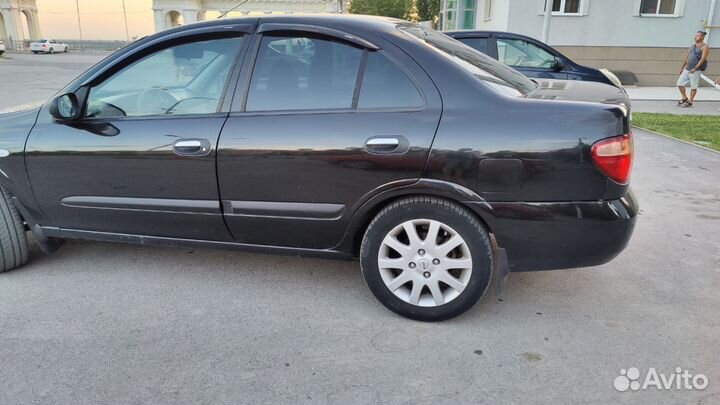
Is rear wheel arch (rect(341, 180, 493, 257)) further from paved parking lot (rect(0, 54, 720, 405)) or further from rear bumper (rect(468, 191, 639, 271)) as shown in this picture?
paved parking lot (rect(0, 54, 720, 405))

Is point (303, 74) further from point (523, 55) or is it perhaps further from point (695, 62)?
point (695, 62)

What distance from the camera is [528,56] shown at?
875cm

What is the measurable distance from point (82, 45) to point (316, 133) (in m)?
75.7

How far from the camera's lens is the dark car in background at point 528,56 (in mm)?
8281

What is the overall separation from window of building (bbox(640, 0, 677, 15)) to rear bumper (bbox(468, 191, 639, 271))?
16.3 meters

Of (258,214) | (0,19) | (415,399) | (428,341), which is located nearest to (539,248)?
(428,341)

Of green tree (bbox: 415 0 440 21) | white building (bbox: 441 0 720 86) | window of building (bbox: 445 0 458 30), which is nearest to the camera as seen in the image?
white building (bbox: 441 0 720 86)

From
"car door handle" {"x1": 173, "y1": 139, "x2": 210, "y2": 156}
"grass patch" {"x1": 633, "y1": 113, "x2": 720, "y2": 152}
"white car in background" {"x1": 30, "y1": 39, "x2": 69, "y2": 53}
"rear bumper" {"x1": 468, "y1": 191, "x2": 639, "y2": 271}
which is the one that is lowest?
"white car in background" {"x1": 30, "y1": 39, "x2": 69, "y2": 53}

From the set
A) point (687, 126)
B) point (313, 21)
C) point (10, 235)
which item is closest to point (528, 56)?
point (687, 126)

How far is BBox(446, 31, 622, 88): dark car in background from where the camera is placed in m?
8.28

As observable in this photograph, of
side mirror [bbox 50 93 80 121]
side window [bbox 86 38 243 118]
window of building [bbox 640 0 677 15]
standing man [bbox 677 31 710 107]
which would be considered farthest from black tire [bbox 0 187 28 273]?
window of building [bbox 640 0 677 15]

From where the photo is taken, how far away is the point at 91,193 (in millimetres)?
3260

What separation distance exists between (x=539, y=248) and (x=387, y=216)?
83 cm

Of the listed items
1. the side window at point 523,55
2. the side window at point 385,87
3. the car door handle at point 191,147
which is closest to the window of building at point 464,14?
the side window at point 523,55
